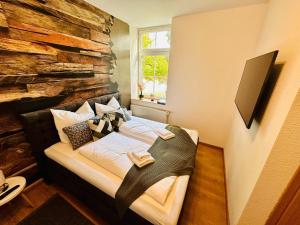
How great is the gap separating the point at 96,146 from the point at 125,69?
78.7 inches

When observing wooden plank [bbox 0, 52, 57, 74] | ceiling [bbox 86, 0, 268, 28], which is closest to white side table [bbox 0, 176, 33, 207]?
wooden plank [bbox 0, 52, 57, 74]

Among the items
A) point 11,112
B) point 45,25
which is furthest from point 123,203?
point 45,25

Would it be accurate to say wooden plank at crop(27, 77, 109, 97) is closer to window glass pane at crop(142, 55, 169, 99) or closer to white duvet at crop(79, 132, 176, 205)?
white duvet at crop(79, 132, 176, 205)

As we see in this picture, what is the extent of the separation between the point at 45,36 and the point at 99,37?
0.88 metres

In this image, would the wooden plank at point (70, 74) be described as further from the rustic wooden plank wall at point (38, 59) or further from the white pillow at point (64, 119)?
the white pillow at point (64, 119)

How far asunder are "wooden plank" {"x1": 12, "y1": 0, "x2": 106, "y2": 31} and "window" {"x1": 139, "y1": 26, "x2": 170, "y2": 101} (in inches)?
47.4

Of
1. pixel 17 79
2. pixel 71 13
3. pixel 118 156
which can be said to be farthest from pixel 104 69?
pixel 118 156

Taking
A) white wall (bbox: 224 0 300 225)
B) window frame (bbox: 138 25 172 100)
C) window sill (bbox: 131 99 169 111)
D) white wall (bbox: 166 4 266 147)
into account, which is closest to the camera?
white wall (bbox: 224 0 300 225)

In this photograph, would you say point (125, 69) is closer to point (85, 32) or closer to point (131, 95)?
point (131, 95)

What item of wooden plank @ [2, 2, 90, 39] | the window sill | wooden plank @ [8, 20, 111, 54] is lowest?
the window sill

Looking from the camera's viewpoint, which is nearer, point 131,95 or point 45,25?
point 45,25

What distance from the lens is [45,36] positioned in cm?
162

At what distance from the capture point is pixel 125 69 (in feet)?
9.98

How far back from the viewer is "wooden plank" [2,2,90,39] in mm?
1335
